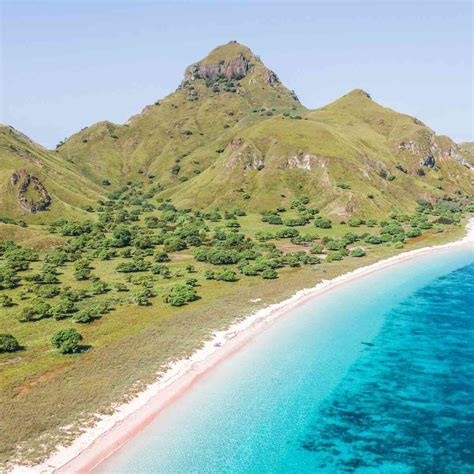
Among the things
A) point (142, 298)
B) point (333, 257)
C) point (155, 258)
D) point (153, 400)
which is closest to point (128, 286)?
point (142, 298)

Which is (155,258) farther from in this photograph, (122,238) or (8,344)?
(8,344)

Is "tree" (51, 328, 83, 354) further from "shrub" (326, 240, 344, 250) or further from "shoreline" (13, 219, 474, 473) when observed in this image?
"shrub" (326, 240, 344, 250)

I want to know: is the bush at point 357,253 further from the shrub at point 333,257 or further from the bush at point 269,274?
the bush at point 269,274

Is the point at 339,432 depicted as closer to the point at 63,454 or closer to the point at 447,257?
the point at 63,454

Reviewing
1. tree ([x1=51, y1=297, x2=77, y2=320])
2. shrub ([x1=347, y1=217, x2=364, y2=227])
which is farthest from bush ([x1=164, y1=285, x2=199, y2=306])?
shrub ([x1=347, y1=217, x2=364, y2=227])

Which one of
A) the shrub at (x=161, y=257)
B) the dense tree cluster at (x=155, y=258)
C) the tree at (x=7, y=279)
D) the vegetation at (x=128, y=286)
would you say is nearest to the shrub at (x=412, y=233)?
the dense tree cluster at (x=155, y=258)

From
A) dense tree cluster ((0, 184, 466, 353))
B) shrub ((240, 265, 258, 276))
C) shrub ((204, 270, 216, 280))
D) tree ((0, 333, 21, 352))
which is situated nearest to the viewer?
tree ((0, 333, 21, 352))
